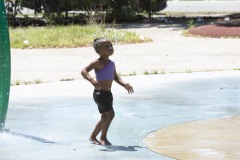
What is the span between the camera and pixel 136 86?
460 inches

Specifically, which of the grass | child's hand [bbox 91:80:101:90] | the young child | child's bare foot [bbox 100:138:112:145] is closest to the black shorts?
the young child

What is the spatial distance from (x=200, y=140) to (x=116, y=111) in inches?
86.3

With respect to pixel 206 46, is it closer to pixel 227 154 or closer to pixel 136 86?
pixel 136 86

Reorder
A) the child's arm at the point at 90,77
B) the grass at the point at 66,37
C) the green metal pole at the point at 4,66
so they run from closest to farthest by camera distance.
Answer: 1. the child's arm at the point at 90,77
2. the green metal pole at the point at 4,66
3. the grass at the point at 66,37

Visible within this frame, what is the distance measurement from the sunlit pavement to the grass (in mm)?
8418

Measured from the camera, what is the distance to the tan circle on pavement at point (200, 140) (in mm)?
6773

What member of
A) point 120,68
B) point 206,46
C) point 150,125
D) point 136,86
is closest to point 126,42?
point 206,46

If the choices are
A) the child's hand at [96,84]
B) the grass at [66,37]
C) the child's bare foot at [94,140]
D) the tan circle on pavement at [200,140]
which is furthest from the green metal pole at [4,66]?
the grass at [66,37]

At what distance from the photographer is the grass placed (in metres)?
20.8

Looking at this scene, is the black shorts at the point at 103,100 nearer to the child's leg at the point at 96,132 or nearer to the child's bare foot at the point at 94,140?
the child's leg at the point at 96,132

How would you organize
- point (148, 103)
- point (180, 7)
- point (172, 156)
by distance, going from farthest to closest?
point (180, 7) → point (148, 103) → point (172, 156)

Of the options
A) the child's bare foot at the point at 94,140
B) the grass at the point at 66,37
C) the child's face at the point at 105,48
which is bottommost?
the grass at the point at 66,37

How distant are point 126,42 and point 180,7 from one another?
1964 centimetres

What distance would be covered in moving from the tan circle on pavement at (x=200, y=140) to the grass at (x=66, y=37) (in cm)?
1266
